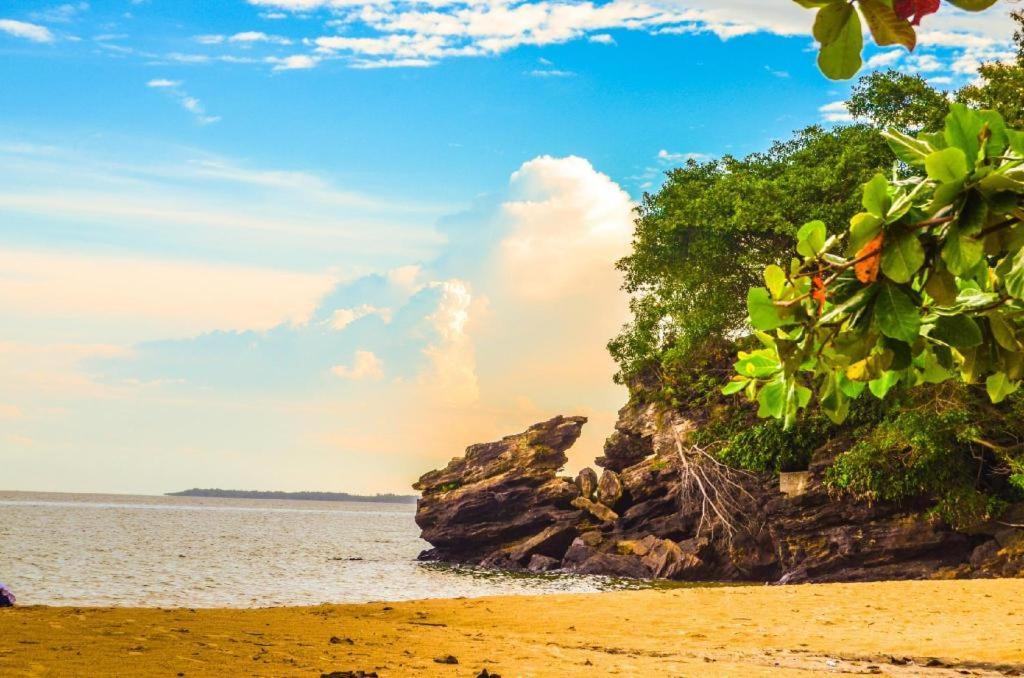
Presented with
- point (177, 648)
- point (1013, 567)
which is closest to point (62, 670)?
point (177, 648)

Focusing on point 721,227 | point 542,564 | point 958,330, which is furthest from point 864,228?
point 542,564

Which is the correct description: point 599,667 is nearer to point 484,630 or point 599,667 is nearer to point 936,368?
point 484,630

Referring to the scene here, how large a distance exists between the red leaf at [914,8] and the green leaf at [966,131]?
34 centimetres

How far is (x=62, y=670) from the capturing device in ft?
24.6

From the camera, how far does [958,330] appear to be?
2842mm

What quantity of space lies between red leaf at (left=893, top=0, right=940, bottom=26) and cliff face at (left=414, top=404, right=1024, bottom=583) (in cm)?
2403

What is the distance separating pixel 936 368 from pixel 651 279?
29682 mm

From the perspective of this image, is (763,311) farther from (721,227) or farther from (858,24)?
(721,227)

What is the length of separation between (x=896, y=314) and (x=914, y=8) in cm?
80

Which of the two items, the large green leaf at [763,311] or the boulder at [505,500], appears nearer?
the large green leaf at [763,311]

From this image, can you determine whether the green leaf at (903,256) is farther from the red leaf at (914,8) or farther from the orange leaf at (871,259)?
the red leaf at (914,8)

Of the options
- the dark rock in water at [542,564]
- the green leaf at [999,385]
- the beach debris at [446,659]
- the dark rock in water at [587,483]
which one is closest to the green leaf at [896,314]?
the green leaf at [999,385]

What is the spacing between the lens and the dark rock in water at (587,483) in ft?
121

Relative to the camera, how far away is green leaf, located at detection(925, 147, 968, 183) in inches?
95.0
